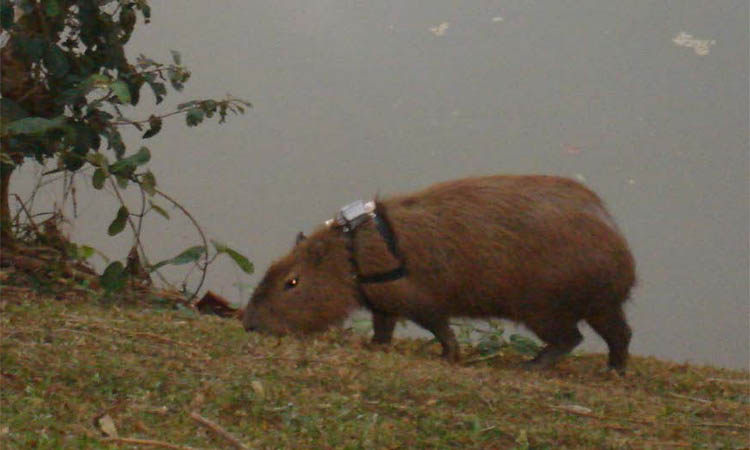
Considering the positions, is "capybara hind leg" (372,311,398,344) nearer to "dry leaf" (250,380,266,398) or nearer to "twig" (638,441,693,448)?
"dry leaf" (250,380,266,398)

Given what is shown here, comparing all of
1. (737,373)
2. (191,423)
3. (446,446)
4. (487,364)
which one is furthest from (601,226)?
(191,423)

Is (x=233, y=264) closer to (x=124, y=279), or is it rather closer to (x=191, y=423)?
(x=124, y=279)

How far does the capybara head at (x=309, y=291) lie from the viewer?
4.35 m

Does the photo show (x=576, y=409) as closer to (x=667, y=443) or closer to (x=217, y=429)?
(x=667, y=443)

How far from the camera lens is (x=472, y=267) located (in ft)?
13.7

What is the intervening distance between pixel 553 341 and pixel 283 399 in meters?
1.52

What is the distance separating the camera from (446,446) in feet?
8.97

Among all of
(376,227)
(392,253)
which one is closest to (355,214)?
(376,227)

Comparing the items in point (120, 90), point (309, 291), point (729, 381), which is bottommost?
point (729, 381)

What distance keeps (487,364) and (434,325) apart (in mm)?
283

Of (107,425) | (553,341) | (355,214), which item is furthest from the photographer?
(355,214)

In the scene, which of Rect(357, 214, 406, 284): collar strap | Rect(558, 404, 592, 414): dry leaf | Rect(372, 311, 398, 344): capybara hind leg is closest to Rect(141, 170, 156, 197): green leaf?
Rect(357, 214, 406, 284): collar strap

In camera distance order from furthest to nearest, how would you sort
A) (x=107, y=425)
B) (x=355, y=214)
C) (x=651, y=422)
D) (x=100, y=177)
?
(x=355, y=214)
(x=100, y=177)
(x=651, y=422)
(x=107, y=425)

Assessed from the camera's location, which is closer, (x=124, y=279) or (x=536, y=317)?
(x=536, y=317)
